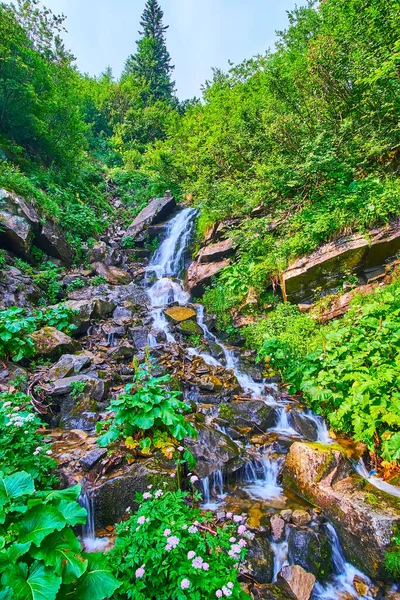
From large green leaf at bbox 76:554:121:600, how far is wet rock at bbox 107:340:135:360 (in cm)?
562

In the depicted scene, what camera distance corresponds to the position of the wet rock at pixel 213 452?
452 cm

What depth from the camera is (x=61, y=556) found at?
6.25 feet

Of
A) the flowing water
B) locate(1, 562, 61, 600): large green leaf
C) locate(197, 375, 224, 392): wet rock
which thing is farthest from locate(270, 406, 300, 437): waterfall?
locate(1, 562, 61, 600): large green leaf

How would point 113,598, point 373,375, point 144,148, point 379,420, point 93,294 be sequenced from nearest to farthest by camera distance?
1. point 113,598
2. point 379,420
3. point 373,375
4. point 93,294
5. point 144,148

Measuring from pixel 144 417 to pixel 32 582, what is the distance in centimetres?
229

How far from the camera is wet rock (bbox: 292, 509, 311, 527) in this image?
3772 millimetres

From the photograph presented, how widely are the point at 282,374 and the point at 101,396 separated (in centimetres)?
399

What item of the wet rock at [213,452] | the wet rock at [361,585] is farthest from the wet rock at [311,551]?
the wet rock at [213,452]

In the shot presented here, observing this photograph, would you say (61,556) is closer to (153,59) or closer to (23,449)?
(23,449)

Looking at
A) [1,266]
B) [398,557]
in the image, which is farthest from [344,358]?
[1,266]

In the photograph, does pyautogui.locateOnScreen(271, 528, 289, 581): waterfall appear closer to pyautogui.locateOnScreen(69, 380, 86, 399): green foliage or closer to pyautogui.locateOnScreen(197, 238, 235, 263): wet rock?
pyautogui.locateOnScreen(69, 380, 86, 399): green foliage

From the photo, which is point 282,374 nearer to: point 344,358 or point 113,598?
point 344,358

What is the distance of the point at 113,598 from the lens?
212 centimetres

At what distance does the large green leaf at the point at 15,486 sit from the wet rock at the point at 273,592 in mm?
2456
